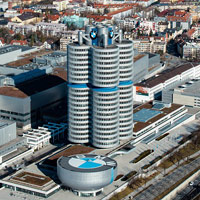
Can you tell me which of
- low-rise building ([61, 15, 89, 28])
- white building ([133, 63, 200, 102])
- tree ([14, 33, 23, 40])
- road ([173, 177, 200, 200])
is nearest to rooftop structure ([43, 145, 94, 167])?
road ([173, 177, 200, 200])

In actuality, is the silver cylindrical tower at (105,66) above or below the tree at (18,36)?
above

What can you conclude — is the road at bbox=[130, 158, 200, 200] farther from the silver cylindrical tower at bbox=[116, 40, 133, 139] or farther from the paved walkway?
the silver cylindrical tower at bbox=[116, 40, 133, 139]

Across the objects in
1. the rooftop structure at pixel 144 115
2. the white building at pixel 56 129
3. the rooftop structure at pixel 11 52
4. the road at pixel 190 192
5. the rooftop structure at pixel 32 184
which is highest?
the rooftop structure at pixel 11 52

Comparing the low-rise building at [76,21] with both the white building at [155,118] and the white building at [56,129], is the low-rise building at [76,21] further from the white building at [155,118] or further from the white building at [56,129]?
the white building at [56,129]

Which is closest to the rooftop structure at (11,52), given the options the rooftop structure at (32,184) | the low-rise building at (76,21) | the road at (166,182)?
the low-rise building at (76,21)

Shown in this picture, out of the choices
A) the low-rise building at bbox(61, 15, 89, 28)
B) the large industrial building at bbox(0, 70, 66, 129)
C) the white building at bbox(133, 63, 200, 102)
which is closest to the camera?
the large industrial building at bbox(0, 70, 66, 129)

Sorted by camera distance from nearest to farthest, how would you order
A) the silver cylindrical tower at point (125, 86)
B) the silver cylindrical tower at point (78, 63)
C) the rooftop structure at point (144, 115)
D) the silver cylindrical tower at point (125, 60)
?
the silver cylindrical tower at point (78, 63) < the silver cylindrical tower at point (125, 60) < the silver cylindrical tower at point (125, 86) < the rooftop structure at point (144, 115)
